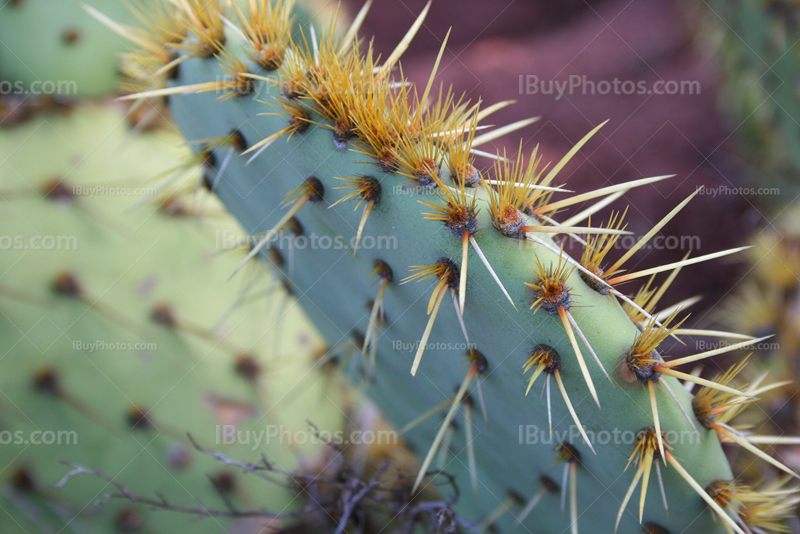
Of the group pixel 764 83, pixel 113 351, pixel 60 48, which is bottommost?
pixel 113 351

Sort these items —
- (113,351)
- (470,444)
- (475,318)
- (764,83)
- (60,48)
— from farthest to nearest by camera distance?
(764,83) → (60,48) → (113,351) → (470,444) → (475,318)

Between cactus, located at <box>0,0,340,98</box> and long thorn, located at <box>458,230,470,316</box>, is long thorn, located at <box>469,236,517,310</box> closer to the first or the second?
long thorn, located at <box>458,230,470,316</box>

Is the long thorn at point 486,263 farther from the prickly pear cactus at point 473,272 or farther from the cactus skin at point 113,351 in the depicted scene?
the cactus skin at point 113,351

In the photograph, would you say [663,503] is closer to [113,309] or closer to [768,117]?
[113,309]

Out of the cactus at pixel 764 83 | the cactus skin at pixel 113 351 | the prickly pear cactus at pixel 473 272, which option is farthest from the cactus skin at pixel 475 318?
the cactus at pixel 764 83

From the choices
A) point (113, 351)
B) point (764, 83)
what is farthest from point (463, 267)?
point (764, 83)

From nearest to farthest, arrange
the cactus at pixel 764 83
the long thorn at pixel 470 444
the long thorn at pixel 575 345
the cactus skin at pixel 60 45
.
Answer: the long thorn at pixel 575 345 < the long thorn at pixel 470 444 < the cactus skin at pixel 60 45 < the cactus at pixel 764 83

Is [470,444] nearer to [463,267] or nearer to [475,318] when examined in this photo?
[475,318]
